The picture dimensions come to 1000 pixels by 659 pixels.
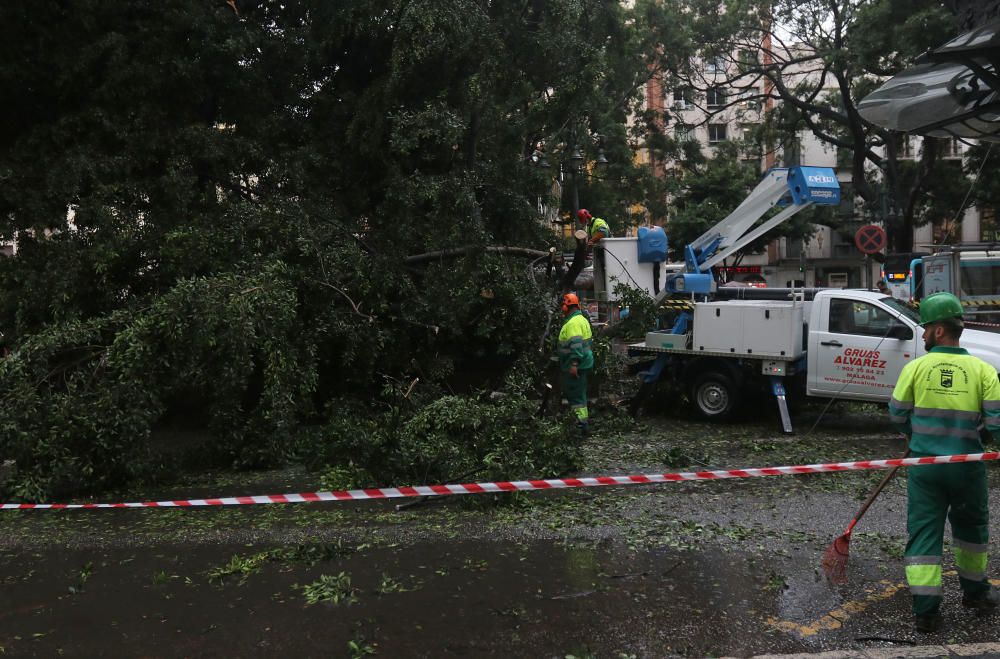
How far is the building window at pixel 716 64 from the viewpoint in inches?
944

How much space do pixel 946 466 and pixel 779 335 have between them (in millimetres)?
6003

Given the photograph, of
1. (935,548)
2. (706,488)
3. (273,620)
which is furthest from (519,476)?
(935,548)

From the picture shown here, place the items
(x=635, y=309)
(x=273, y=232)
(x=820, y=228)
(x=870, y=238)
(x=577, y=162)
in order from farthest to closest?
(x=820, y=228), (x=577, y=162), (x=870, y=238), (x=635, y=309), (x=273, y=232)

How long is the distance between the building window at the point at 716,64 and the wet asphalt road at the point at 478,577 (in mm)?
19241

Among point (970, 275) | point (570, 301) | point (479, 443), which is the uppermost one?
point (970, 275)

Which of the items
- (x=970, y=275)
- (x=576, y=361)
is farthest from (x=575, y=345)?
(x=970, y=275)

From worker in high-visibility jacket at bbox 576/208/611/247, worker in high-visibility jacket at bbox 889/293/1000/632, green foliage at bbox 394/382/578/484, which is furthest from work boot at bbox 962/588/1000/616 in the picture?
worker in high-visibility jacket at bbox 576/208/611/247

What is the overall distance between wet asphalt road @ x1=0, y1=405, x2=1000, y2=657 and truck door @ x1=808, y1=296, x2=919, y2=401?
2.46m

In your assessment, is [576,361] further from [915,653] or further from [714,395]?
[915,653]

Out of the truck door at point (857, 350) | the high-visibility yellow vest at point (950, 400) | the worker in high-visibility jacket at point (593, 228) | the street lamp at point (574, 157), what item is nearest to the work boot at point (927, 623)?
the high-visibility yellow vest at point (950, 400)

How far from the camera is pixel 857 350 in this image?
951cm

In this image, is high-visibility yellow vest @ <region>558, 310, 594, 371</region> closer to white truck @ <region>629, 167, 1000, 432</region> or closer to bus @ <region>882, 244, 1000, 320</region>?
white truck @ <region>629, 167, 1000, 432</region>

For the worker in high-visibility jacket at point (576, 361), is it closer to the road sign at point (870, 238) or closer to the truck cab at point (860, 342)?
the truck cab at point (860, 342)

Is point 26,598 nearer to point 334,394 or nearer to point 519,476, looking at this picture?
point 519,476
